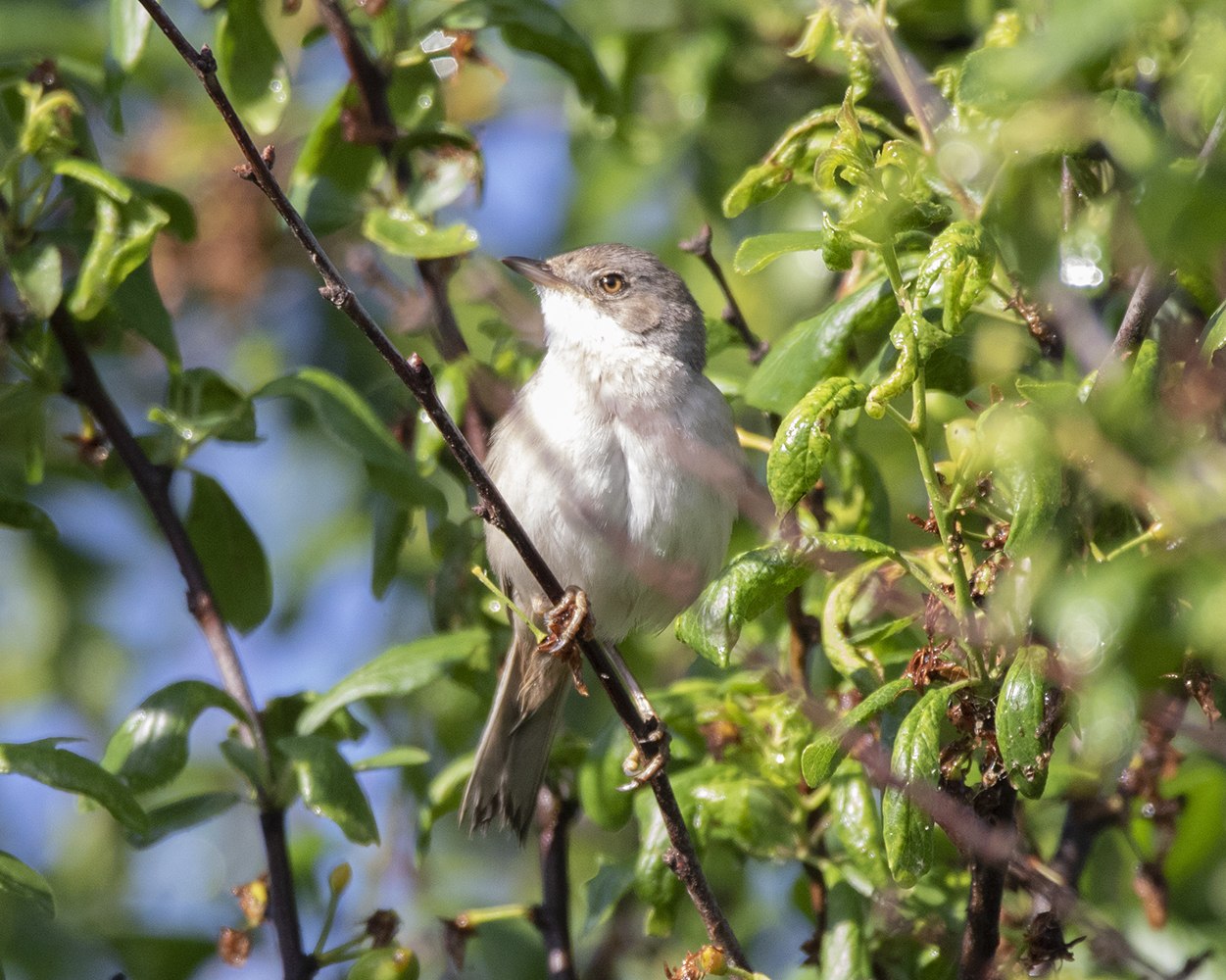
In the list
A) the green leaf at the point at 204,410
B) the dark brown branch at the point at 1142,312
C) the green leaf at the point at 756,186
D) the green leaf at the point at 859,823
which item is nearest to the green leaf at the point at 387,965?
the green leaf at the point at 859,823

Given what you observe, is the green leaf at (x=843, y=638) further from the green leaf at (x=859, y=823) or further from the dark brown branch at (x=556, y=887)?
the dark brown branch at (x=556, y=887)

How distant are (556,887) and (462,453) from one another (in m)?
1.92

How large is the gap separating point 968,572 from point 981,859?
0.55 metres

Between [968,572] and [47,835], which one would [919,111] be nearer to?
[968,572]

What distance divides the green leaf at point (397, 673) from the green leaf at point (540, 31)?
167cm

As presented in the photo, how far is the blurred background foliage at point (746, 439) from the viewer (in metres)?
2.37

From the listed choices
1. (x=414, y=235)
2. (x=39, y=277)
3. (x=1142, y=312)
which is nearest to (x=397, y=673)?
(x=414, y=235)

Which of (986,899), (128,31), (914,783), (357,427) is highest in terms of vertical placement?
(128,31)

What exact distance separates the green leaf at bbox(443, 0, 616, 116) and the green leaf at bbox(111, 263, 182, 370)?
1086 mm

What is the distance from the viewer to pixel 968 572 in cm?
277

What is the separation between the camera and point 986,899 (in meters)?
2.88

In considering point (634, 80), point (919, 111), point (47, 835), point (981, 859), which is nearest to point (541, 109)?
point (634, 80)

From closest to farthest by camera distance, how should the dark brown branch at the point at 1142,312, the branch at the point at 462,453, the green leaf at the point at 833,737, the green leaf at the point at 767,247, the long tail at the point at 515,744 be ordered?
the branch at the point at 462,453, the green leaf at the point at 833,737, the dark brown branch at the point at 1142,312, the green leaf at the point at 767,247, the long tail at the point at 515,744

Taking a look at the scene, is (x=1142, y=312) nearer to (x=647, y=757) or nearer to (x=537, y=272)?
(x=647, y=757)
